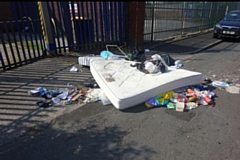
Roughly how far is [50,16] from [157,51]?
442 centimetres

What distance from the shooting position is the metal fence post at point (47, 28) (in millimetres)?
5582

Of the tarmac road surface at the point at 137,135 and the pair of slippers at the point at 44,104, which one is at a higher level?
the pair of slippers at the point at 44,104

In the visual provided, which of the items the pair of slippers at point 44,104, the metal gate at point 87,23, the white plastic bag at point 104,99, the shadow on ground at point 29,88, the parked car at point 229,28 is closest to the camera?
the shadow on ground at point 29,88

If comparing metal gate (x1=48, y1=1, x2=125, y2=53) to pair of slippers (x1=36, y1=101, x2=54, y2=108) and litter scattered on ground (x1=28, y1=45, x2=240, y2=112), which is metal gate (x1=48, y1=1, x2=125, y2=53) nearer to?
litter scattered on ground (x1=28, y1=45, x2=240, y2=112)

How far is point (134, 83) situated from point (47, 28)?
4.06m

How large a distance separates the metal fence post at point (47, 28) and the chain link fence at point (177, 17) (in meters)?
4.30

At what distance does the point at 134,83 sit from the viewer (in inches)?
139

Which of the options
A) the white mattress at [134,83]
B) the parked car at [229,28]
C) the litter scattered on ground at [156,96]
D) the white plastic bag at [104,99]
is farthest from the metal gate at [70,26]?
the parked car at [229,28]

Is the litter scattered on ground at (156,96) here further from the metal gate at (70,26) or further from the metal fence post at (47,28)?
the metal fence post at (47,28)

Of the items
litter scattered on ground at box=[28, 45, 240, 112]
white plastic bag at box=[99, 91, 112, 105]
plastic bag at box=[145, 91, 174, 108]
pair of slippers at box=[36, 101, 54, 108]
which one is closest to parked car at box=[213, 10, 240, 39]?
litter scattered on ground at box=[28, 45, 240, 112]

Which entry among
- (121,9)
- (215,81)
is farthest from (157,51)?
(215,81)

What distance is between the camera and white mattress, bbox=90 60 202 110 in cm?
311

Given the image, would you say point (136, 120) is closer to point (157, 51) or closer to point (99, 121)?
point (99, 121)

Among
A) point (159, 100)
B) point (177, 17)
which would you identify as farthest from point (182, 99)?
point (177, 17)
